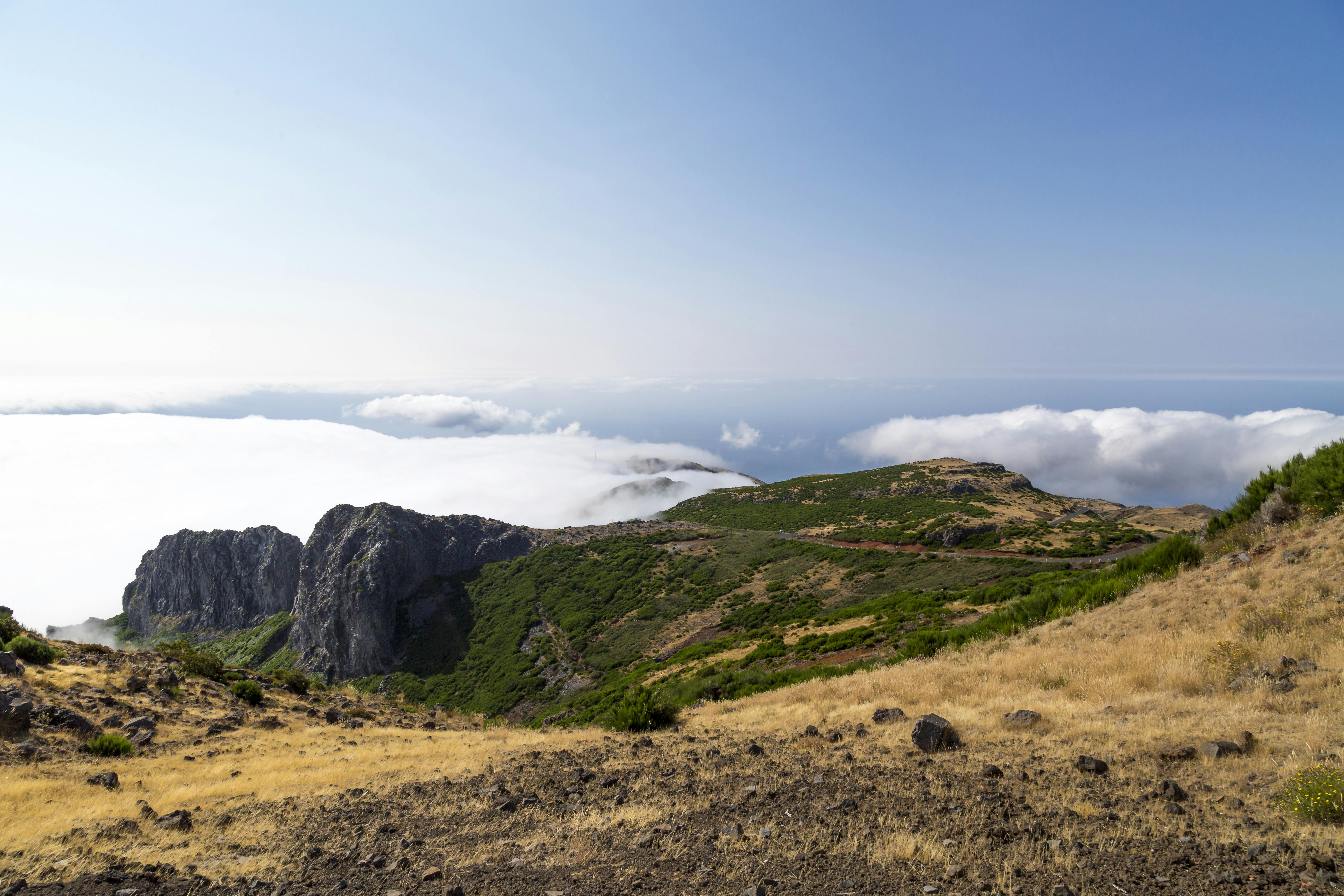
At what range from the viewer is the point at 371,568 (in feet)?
218

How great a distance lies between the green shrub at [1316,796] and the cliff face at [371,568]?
72773 millimetres

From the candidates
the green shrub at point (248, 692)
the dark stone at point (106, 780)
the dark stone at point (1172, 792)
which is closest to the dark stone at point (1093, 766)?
the dark stone at point (1172, 792)

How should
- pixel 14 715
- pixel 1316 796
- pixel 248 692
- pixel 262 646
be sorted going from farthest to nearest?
pixel 262 646
pixel 248 692
pixel 14 715
pixel 1316 796

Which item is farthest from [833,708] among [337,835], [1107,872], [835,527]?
[835,527]

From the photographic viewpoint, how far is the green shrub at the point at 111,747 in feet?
38.1

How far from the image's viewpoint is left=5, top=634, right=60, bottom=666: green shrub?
15.7 meters

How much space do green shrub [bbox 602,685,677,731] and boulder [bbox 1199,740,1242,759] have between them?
11242 mm

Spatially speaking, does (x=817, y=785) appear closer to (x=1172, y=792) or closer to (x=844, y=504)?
(x=1172, y=792)

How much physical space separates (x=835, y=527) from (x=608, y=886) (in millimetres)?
66115

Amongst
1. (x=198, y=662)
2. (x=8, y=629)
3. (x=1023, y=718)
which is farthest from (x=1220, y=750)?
(x=8, y=629)

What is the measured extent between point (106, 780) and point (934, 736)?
51.0 feet

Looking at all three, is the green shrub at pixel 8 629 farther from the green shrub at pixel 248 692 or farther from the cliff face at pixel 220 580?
the cliff face at pixel 220 580

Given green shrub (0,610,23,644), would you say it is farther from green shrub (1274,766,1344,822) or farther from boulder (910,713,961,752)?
green shrub (1274,766,1344,822)

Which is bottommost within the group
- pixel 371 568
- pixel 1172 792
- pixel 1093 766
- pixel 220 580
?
pixel 220 580
